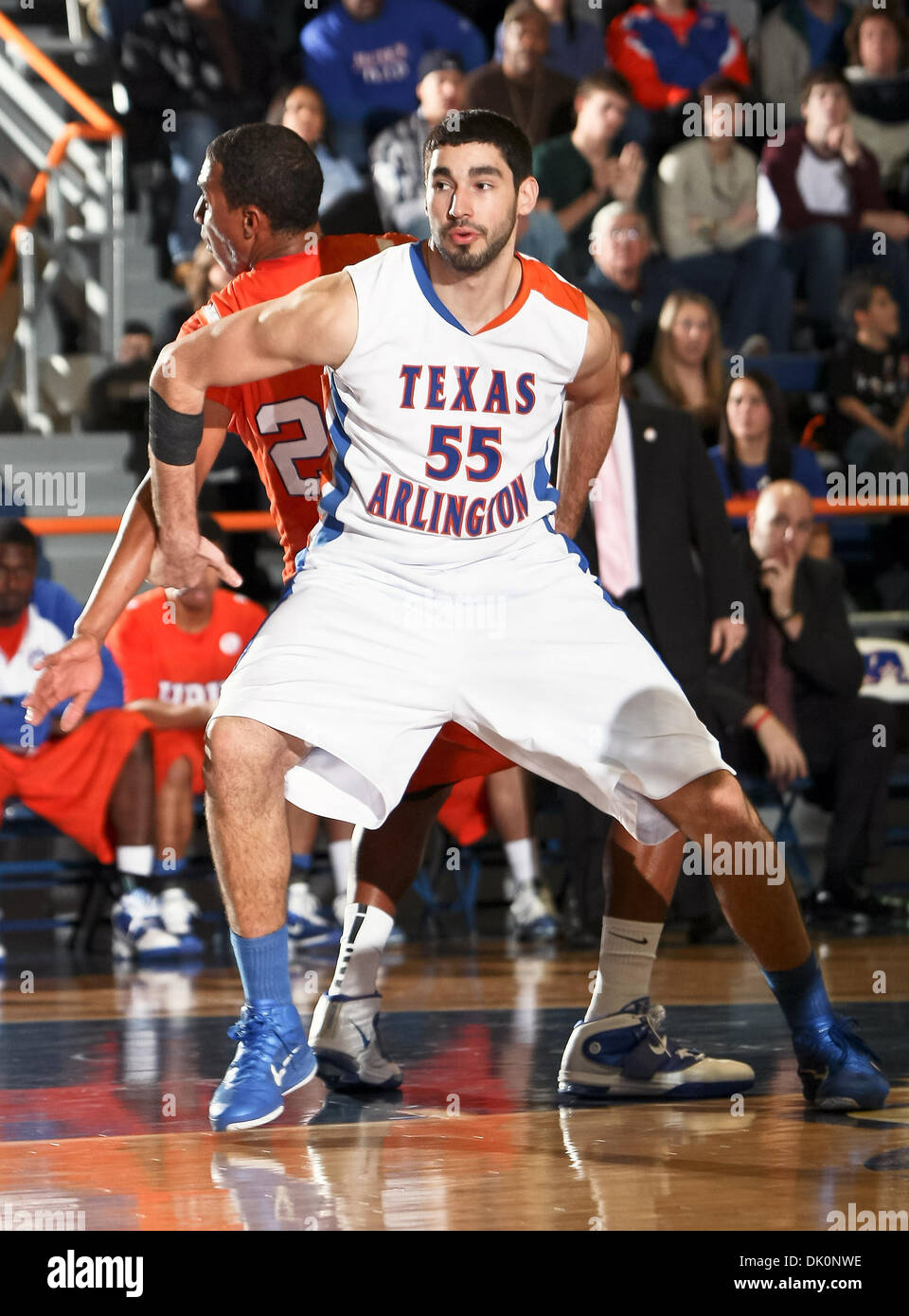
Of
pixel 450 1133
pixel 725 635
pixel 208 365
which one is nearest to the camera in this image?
pixel 450 1133

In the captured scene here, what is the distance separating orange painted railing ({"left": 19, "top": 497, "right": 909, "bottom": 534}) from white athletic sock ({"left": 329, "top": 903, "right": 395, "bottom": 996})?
3.15 m

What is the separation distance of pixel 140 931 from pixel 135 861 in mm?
271

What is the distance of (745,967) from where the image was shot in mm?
5344

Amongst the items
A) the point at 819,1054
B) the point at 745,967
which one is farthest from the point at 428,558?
the point at 745,967

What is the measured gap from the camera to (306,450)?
3.59 m

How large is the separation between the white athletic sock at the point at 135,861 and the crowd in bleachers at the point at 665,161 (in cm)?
237

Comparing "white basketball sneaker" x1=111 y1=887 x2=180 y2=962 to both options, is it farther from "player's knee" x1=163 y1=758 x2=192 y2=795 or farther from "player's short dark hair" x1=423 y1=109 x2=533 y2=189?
"player's short dark hair" x1=423 y1=109 x2=533 y2=189

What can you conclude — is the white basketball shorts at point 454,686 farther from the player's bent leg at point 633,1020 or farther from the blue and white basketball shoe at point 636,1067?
the blue and white basketball shoe at point 636,1067

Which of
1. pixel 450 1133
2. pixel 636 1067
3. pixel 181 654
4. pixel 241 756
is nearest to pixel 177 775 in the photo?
pixel 181 654

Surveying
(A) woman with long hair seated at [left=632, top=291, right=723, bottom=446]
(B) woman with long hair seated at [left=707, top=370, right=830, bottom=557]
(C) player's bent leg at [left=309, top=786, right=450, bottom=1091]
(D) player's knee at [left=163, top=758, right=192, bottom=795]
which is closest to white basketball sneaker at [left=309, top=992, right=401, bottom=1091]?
(C) player's bent leg at [left=309, top=786, right=450, bottom=1091]

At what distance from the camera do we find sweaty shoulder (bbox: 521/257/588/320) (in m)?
3.34

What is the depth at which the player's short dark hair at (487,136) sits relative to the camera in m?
3.23

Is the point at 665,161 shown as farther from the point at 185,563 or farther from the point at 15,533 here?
the point at 185,563
